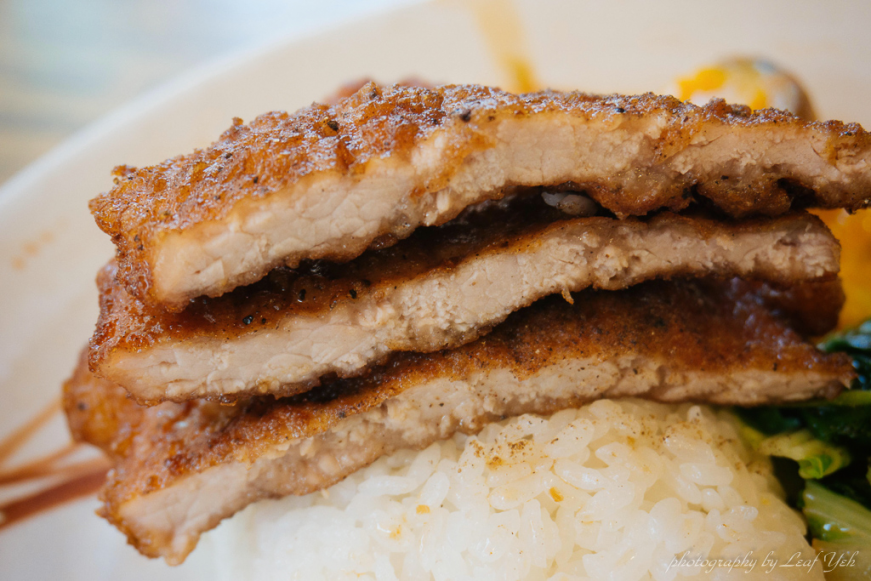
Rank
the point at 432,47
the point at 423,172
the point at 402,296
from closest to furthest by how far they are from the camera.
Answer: the point at 423,172
the point at 402,296
the point at 432,47

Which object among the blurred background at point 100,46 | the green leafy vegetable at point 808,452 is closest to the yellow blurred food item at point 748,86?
the green leafy vegetable at point 808,452

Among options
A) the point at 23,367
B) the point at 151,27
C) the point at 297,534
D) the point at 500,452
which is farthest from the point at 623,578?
the point at 151,27

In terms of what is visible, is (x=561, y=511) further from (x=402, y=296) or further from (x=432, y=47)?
(x=432, y=47)

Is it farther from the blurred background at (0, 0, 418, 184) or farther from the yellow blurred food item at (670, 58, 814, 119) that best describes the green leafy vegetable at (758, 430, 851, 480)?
the blurred background at (0, 0, 418, 184)

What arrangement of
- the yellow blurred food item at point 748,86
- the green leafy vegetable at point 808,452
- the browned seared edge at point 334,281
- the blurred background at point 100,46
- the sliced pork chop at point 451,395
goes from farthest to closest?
the blurred background at point 100,46 < the yellow blurred food item at point 748,86 < the green leafy vegetable at point 808,452 < the sliced pork chop at point 451,395 < the browned seared edge at point 334,281

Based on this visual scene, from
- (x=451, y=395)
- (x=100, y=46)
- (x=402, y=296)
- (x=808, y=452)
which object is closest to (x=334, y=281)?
(x=402, y=296)

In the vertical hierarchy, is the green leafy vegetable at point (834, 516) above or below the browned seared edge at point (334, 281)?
below

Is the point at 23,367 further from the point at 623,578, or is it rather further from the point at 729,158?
the point at 729,158

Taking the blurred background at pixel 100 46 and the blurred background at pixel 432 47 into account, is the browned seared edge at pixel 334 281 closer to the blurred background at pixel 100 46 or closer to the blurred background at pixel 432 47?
the blurred background at pixel 432 47
